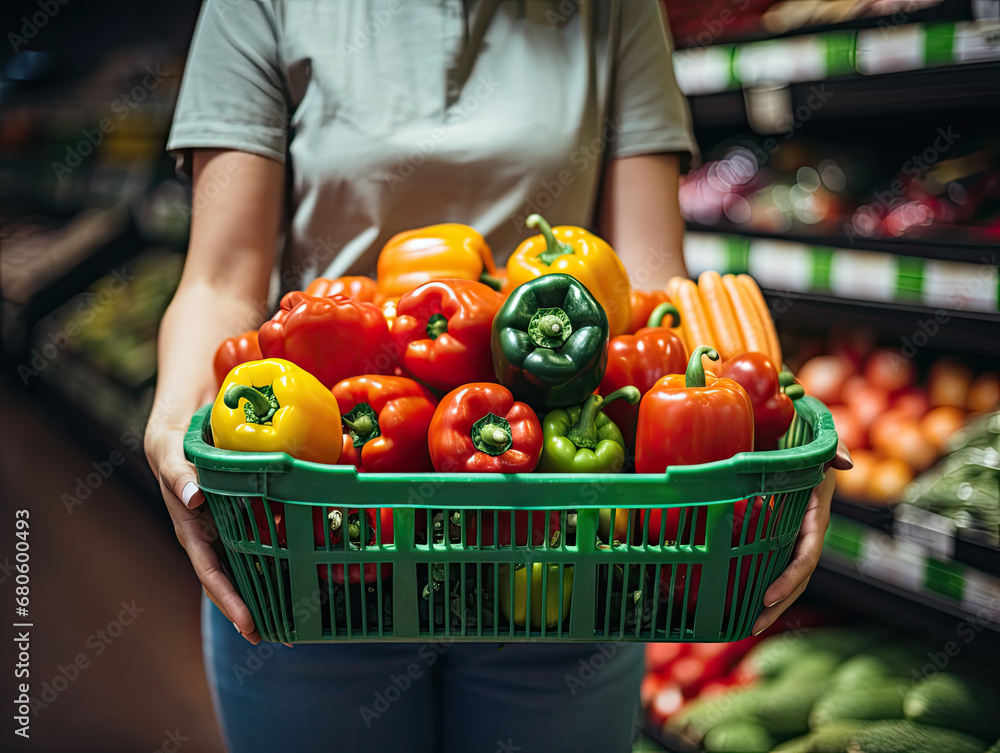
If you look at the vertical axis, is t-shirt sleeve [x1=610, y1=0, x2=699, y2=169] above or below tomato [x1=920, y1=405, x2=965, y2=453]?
above

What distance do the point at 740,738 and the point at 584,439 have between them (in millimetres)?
1387

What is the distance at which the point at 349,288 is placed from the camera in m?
1.22

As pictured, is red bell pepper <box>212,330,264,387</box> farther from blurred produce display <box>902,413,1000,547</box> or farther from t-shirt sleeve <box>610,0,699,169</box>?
blurred produce display <box>902,413,1000,547</box>

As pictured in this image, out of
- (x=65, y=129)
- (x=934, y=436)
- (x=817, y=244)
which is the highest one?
(x=65, y=129)

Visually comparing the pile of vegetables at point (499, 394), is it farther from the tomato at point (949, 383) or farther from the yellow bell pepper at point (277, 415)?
the tomato at point (949, 383)

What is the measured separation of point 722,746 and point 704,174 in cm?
160

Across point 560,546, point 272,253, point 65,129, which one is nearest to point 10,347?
point 65,129

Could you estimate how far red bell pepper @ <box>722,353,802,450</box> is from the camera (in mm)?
1062

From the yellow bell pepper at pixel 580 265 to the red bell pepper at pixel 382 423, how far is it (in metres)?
0.27

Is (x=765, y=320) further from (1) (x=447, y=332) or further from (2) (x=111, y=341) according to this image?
(2) (x=111, y=341)

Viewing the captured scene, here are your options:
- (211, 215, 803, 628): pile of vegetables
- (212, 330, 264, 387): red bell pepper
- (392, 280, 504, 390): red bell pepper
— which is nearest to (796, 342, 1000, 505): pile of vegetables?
(211, 215, 803, 628): pile of vegetables

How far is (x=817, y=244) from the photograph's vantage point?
195 cm

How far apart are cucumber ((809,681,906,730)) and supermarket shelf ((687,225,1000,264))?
100cm

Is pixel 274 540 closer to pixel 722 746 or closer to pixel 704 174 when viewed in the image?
pixel 722 746
